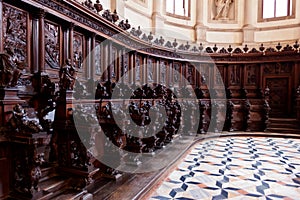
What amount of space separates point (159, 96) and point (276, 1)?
27.0ft

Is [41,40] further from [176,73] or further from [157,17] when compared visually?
[157,17]

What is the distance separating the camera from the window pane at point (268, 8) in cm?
999

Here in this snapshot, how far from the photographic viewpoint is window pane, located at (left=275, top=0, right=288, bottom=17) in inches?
386

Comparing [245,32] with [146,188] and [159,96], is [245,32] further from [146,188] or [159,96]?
[146,188]

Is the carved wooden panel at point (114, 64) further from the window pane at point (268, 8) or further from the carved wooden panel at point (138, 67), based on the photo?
the window pane at point (268, 8)

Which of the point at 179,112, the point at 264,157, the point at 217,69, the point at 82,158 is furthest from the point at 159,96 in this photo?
the point at 217,69

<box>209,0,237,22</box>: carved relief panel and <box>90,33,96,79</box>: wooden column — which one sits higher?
<box>209,0,237,22</box>: carved relief panel

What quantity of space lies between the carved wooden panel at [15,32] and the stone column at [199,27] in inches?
315

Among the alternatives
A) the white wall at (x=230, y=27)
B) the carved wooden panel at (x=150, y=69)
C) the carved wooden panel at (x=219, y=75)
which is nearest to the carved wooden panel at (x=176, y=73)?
the carved wooden panel at (x=150, y=69)

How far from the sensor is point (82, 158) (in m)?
2.14

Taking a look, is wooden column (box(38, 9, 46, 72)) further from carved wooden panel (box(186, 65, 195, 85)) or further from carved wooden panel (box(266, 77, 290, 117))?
carved wooden panel (box(266, 77, 290, 117))

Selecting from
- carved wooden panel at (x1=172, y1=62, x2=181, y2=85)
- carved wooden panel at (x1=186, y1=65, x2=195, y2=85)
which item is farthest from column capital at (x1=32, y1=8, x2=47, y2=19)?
→ carved wooden panel at (x1=186, y1=65, x2=195, y2=85)

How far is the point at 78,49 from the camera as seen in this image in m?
4.20

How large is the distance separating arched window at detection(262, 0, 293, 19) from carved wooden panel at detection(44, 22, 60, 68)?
941 cm
